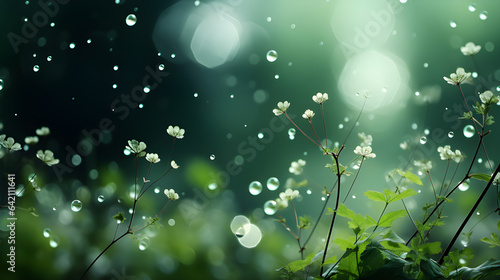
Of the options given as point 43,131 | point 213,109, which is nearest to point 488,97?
point 213,109

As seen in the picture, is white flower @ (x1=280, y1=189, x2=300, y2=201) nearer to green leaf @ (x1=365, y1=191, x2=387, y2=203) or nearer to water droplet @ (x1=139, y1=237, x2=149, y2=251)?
green leaf @ (x1=365, y1=191, x2=387, y2=203)

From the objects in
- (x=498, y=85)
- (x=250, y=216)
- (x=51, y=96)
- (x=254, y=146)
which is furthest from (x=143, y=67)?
(x=498, y=85)

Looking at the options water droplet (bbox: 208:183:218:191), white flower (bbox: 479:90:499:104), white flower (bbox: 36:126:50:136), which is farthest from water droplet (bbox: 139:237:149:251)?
white flower (bbox: 479:90:499:104)

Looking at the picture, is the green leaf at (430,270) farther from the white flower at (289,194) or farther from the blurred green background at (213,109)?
the blurred green background at (213,109)

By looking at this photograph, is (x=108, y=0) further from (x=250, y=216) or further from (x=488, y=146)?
(x=488, y=146)

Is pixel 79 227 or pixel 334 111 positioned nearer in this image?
pixel 79 227
